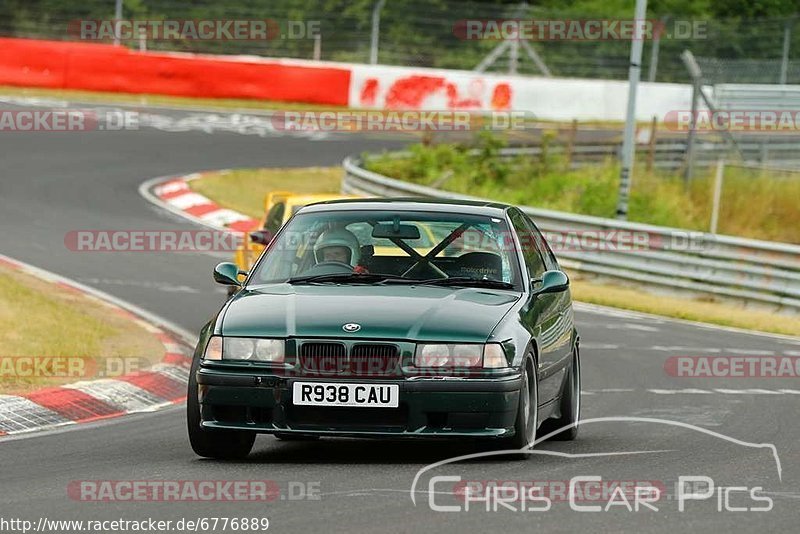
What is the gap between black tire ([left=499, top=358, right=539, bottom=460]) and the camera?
803 centimetres

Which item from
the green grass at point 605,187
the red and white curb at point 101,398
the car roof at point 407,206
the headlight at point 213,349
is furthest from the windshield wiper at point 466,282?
the green grass at point 605,187

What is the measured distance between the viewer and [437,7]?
129 feet

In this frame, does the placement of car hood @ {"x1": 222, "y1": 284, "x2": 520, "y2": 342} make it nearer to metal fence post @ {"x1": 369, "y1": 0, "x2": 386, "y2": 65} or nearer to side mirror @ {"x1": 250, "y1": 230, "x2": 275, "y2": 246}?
side mirror @ {"x1": 250, "y1": 230, "x2": 275, "y2": 246}

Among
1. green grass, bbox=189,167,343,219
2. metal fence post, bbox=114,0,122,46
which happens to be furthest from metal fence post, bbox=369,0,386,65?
green grass, bbox=189,167,343,219

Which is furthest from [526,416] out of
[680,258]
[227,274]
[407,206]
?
[680,258]

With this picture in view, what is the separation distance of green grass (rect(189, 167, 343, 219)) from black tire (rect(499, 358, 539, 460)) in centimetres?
1767

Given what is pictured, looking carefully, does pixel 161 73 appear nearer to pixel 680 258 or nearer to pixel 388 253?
pixel 680 258

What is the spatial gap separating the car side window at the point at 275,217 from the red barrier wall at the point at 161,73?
75.6 ft

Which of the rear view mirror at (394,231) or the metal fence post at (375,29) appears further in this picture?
the metal fence post at (375,29)

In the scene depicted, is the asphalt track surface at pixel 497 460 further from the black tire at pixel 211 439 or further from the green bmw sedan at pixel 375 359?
the green bmw sedan at pixel 375 359

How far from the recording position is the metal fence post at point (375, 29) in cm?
3916

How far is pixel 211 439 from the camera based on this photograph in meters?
8.22

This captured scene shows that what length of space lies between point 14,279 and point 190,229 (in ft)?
23.3

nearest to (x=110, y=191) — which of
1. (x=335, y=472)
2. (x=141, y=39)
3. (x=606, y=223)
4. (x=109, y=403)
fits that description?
(x=606, y=223)
